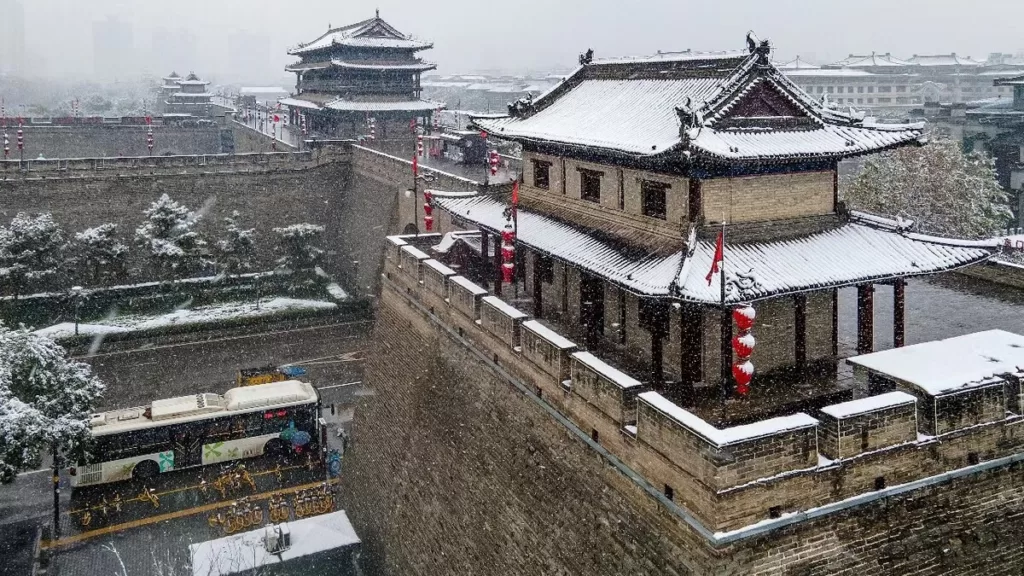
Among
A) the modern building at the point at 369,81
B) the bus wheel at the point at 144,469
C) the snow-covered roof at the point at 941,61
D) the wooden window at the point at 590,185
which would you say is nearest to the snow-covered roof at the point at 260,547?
the bus wheel at the point at 144,469

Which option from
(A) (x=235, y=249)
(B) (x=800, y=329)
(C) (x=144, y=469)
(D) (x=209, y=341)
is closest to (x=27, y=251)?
(A) (x=235, y=249)

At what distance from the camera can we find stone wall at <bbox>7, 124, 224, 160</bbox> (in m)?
53.2

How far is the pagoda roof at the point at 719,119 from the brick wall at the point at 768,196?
0.57m

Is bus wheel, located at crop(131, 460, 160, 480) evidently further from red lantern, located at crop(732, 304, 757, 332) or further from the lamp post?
red lantern, located at crop(732, 304, 757, 332)

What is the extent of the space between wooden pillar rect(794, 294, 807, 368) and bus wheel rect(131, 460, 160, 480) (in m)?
15.9

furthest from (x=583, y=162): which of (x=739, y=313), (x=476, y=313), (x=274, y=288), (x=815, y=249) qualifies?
(x=274, y=288)

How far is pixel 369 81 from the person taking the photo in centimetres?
4478

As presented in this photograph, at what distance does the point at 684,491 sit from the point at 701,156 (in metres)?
4.48

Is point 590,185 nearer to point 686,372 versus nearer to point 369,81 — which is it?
point 686,372

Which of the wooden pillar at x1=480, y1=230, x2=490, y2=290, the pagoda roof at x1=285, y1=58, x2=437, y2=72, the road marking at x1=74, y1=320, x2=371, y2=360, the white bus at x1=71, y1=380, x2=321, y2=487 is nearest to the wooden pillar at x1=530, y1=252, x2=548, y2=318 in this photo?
the wooden pillar at x1=480, y1=230, x2=490, y2=290

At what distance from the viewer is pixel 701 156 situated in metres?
11.0

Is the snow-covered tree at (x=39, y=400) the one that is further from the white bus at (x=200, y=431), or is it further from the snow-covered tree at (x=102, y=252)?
the snow-covered tree at (x=102, y=252)

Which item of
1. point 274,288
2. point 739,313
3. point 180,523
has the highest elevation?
point 739,313

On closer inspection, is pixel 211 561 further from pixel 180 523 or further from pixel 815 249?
pixel 815 249
